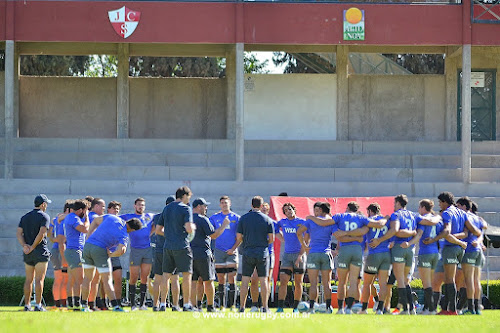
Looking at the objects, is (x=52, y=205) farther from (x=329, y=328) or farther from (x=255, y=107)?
(x=329, y=328)

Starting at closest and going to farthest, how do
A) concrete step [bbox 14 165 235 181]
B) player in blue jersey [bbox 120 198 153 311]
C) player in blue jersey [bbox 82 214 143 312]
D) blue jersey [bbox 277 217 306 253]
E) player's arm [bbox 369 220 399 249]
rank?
player in blue jersey [bbox 82 214 143 312] → player's arm [bbox 369 220 399 249] → player in blue jersey [bbox 120 198 153 311] → blue jersey [bbox 277 217 306 253] → concrete step [bbox 14 165 235 181]

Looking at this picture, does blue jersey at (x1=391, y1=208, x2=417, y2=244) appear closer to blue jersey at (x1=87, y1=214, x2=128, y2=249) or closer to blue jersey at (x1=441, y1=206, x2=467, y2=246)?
blue jersey at (x1=441, y1=206, x2=467, y2=246)

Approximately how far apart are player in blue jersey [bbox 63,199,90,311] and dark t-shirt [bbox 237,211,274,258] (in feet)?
9.21

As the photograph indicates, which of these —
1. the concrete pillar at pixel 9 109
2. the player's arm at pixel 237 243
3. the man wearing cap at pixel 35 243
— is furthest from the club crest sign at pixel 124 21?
the man wearing cap at pixel 35 243

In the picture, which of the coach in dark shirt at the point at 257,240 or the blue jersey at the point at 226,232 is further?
the blue jersey at the point at 226,232

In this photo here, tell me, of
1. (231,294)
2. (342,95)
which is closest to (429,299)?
(231,294)

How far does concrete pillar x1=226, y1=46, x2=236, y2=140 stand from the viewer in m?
30.2

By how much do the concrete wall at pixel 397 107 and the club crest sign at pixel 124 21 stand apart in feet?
25.7

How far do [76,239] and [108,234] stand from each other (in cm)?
99

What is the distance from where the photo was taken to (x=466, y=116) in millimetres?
26375

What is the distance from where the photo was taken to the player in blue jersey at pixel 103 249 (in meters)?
16.8

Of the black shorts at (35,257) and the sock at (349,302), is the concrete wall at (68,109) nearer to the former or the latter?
the black shorts at (35,257)

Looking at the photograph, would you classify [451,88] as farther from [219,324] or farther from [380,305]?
[219,324]

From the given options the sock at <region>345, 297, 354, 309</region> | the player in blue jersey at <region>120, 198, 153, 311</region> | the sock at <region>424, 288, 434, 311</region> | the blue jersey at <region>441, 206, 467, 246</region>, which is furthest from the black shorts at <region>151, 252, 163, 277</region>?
the blue jersey at <region>441, 206, 467, 246</region>
